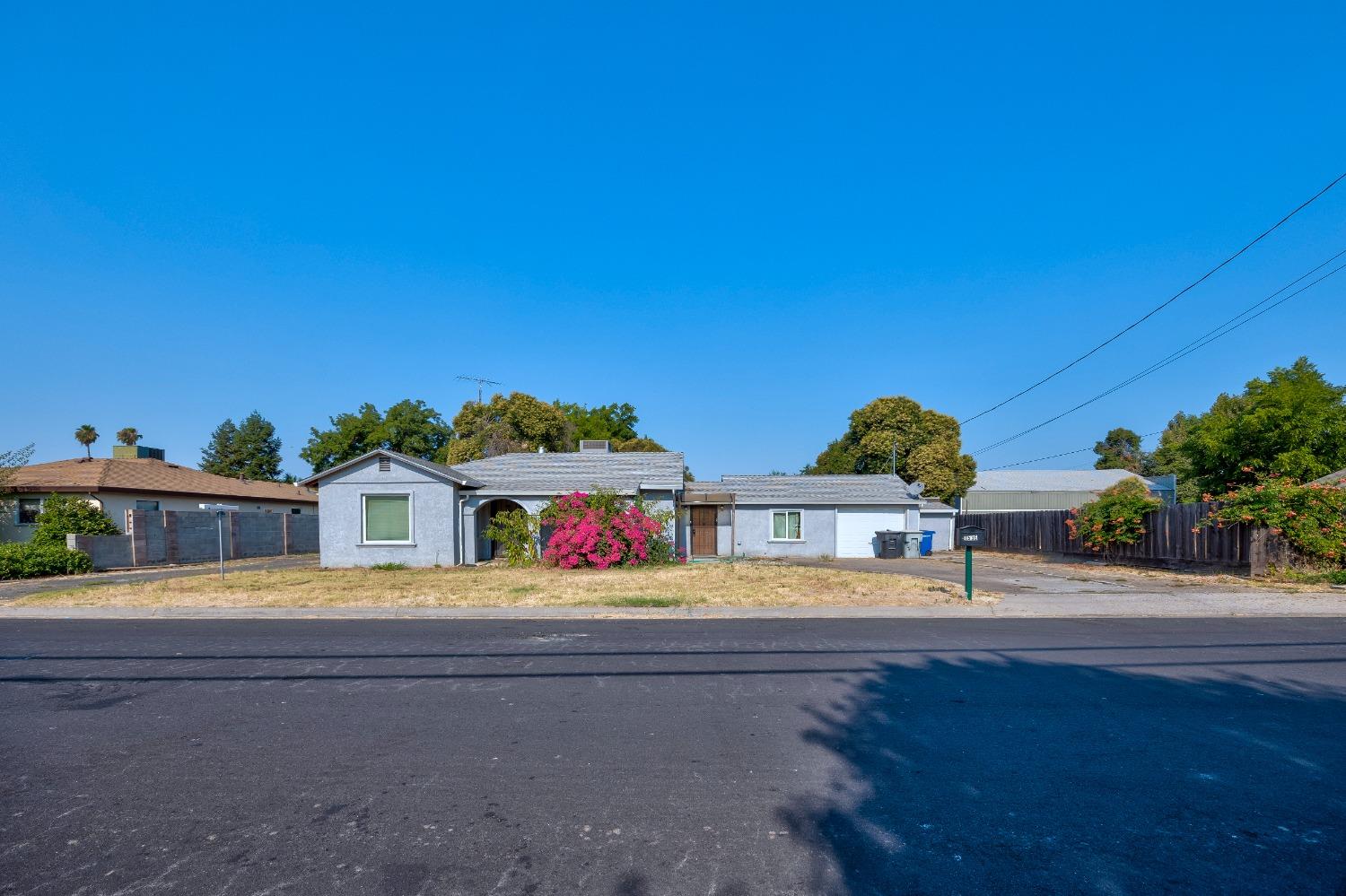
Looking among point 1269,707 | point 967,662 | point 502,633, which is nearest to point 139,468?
point 502,633

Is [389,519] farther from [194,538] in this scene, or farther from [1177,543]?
[1177,543]

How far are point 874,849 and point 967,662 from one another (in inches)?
192

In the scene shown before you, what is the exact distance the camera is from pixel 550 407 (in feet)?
149

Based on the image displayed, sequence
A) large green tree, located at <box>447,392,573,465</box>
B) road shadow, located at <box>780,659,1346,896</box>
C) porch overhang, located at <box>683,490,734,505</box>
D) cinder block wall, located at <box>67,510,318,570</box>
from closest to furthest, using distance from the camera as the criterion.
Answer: road shadow, located at <box>780,659,1346,896</box> < cinder block wall, located at <box>67,510,318,570</box> < porch overhang, located at <box>683,490,734,505</box> < large green tree, located at <box>447,392,573,465</box>

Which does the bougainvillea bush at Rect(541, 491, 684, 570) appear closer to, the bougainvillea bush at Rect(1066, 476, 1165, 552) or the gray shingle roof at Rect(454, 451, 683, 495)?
the gray shingle roof at Rect(454, 451, 683, 495)

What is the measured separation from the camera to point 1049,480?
6144 cm

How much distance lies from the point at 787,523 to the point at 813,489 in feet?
6.00

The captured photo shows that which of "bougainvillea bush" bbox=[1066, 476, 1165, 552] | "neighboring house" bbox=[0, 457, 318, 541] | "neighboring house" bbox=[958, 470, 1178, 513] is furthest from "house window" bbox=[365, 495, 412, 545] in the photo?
"neighboring house" bbox=[958, 470, 1178, 513]

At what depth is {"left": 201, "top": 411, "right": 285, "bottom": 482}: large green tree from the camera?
6481 centimetres

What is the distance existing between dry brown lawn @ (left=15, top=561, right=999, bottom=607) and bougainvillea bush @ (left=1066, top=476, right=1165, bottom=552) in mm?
9406

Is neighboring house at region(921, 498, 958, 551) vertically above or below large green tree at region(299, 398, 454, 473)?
below

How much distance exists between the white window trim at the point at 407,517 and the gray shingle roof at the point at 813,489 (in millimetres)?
10628

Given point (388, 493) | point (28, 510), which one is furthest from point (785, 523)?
point (28, 510)

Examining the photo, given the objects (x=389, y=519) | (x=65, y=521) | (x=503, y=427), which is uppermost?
(x=503, y=427)
